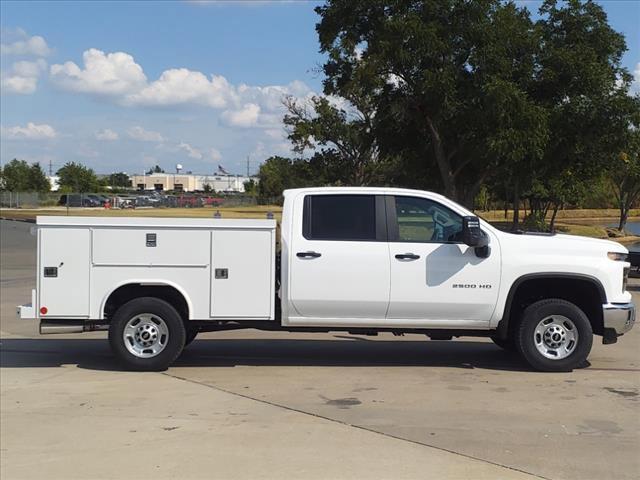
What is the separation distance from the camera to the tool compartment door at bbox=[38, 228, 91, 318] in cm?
739

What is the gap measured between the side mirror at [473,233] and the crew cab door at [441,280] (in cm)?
13

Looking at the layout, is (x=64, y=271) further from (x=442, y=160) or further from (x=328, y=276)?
(x=442, y=160)

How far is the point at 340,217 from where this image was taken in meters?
7.58

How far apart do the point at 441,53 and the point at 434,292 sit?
52.4ft

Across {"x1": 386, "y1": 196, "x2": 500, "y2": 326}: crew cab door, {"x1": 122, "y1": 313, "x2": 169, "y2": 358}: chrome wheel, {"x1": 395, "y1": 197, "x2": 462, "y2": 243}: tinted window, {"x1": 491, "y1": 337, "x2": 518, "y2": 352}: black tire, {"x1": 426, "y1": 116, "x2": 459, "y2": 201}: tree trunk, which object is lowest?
{"x1": 491, "y1": 337, "x2": 518, "y2": 352}: black tire

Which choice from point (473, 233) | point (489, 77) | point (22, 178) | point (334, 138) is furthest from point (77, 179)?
point (473, 233)

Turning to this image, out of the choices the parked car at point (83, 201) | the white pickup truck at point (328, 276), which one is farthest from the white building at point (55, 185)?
the white pickup truck at point (328, 276)

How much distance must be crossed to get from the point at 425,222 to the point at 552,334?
186 cm

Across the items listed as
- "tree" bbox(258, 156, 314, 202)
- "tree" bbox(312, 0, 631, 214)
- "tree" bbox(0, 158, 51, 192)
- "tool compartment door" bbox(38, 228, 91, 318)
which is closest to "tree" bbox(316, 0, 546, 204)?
"tree" bbox(312, 0, 631, 214)

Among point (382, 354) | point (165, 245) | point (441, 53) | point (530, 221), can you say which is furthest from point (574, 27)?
point (165, 245)

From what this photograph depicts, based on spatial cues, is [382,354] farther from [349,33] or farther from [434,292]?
[349,33]

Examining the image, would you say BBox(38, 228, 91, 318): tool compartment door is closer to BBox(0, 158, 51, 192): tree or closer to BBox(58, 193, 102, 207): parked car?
BBox(58, 193, 102, 207): parked car

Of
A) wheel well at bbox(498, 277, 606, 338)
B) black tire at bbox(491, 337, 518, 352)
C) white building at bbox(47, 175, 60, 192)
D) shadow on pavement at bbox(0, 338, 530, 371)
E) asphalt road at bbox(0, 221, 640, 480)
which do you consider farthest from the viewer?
white building at bbox(47, 175, 60, 192)

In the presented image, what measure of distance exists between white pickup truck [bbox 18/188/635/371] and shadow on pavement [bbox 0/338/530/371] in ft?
2.29
